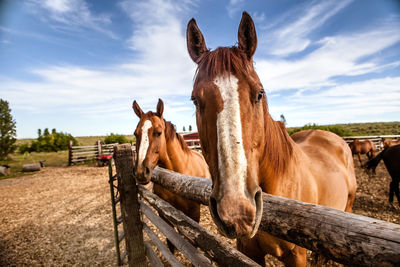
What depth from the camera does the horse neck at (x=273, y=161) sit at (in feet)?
4.92

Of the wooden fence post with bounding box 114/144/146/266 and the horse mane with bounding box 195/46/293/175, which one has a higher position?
the horse mane with bounding box 195/46/293/175

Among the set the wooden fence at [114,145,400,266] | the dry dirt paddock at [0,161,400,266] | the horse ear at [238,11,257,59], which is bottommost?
the dry dirt paddock at [0,161,400,266]

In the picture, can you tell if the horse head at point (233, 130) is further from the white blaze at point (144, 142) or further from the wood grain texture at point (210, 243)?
the white blaze at point (144, 142)

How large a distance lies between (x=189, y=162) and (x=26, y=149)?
40323 millimetres

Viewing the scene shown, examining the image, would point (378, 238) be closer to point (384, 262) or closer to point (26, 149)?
point (384, 262)

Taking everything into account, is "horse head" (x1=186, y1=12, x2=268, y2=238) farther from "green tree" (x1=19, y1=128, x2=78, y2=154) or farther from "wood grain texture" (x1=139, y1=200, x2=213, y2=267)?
"green tree" (x1=19, y1=128, x2=78, y2=154)

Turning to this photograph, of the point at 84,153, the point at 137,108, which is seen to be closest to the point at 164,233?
the point at 137,108

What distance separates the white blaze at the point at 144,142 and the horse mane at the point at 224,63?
2.13 m

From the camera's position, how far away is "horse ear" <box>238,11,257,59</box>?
4.58 ft

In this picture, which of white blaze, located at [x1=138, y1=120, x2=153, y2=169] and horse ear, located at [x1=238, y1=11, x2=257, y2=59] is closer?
horse ear, located at [x1=238, y1=11, x2=257, y2=59]

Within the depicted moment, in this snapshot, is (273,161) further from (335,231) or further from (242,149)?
(335,231)

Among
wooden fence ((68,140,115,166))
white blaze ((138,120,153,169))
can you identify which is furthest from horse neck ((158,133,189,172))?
wooden fence ((68,140,115,166))

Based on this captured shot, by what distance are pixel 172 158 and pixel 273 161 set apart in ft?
7.73

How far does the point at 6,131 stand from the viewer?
73.2 ft
